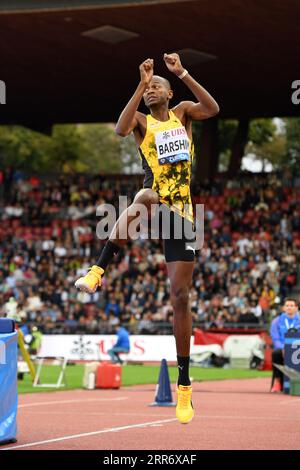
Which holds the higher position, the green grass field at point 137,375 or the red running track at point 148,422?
the red running track at point 148,422

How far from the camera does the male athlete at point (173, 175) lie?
25.0 ft

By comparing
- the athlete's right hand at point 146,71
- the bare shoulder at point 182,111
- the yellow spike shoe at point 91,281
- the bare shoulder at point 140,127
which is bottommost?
the yellow spike shoe at point 91,281

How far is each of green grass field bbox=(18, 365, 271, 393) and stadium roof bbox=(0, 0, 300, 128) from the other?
950 cm

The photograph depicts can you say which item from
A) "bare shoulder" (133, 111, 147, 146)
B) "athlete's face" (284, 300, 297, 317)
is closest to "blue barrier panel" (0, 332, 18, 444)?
"bare shoulder" (133, 111, 147, 146)

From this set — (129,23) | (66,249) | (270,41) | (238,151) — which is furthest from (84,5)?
(238,151)

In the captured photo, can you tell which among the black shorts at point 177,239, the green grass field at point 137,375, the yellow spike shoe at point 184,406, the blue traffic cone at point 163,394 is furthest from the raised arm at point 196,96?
the green grass field at point 137,375

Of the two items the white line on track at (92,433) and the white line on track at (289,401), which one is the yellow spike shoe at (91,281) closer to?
the white line on track at (92,433)

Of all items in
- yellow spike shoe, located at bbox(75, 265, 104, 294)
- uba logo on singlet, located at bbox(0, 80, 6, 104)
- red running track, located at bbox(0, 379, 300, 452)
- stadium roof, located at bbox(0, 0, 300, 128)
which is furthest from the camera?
uba logo on singlet, located at bbox(0, 80, 6, 104)

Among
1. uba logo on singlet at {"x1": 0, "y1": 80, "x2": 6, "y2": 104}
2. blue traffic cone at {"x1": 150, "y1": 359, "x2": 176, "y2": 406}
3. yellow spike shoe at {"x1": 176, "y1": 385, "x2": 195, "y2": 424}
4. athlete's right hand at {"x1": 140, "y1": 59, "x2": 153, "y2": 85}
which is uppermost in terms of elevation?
uba logo on singlet at {"x1": 0, "y1": 80, "x2": 6, "y2": 104}

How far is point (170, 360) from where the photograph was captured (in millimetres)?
28938

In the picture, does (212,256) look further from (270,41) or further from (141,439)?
(141,439)

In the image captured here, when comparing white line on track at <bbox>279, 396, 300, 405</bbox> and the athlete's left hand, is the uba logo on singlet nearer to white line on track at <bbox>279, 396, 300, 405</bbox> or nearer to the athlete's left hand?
white line on track at <bbox>279, 396, 300, 405</bbox>

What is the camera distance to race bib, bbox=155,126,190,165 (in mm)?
7789

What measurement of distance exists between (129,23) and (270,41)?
4504 mm
